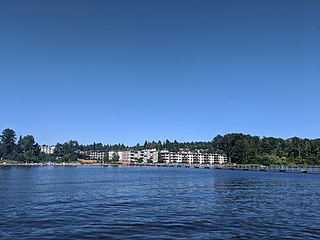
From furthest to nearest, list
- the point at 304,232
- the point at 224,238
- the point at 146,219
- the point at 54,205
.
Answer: the point at 54,205 → the point at 146,219 → the point at 304,232 → the point at 224,238

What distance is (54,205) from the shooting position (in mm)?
33469

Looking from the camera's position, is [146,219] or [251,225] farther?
[146,219]

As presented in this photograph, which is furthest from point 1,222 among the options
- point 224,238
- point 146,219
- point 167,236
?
point 224,238

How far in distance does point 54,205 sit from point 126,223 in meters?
12.3

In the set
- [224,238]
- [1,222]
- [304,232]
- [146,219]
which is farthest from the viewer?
[146,219]

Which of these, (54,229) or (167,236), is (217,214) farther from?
(54,229)

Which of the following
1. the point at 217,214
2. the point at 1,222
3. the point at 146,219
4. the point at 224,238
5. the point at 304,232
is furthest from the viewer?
the point at 217,214

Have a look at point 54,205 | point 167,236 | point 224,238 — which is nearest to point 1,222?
point 54,205

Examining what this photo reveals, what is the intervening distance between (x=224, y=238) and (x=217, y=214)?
8.99m

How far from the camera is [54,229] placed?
2252 centimetres

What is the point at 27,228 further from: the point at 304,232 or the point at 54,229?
the point at 304,232

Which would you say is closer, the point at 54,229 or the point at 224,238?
the point at 224,238

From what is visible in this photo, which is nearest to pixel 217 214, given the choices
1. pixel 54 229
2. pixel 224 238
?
pixel 224 238

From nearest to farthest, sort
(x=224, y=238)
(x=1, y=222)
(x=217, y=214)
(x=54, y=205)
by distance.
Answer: (x=224, y=238) → (x=1, y=222) → (x=217, y=214) → (x=54, y=205)
